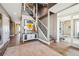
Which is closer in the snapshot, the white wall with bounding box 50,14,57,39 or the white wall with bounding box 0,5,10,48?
the white wall with bounding box 0,5,10,48

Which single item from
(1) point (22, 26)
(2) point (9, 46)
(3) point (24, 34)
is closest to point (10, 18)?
(1) point (22, 26)

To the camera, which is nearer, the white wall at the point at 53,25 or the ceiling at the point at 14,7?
the ceiling at the point at 14,7

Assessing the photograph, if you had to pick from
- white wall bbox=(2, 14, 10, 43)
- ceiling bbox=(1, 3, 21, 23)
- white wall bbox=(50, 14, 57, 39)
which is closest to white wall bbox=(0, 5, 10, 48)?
white wall bbox=(2, 14, 10, 43)

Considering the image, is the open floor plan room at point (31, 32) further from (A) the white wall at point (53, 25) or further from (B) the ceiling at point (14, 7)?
(A) the white wall at point (53, 25)

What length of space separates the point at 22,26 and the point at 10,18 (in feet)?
0.91

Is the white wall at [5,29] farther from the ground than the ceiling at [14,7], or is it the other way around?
the ceiling at [14,7]

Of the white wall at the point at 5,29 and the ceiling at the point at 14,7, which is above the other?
the ceiling at the point at 14,7

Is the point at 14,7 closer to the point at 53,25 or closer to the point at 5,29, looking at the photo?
the point at 5,29

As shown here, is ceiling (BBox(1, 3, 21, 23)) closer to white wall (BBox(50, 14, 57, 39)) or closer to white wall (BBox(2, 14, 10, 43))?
white wall (BBox(2, 14, 10, 43))

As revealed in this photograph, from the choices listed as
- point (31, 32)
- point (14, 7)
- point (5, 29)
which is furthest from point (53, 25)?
point (5, 29)

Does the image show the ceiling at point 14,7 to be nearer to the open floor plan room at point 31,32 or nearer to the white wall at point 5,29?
the open floor plan room at point 31,32

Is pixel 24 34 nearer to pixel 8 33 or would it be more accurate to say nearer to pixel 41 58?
pixel 8 33

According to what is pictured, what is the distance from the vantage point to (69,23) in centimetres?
200

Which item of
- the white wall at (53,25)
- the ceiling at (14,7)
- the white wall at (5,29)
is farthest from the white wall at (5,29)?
the white wall at (53,25)
